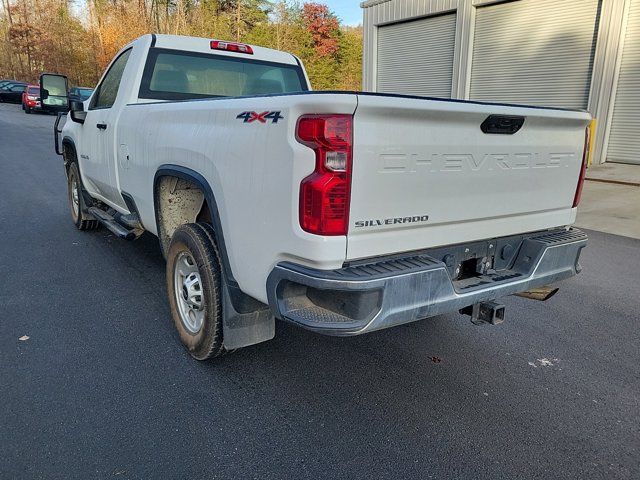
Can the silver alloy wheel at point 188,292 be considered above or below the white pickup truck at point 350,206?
below

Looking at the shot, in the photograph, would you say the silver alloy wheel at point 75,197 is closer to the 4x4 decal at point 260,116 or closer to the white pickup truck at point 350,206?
the white pickup truck at point 350,206

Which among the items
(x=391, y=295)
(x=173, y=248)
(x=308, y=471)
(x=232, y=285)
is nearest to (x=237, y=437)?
(x=308, y=471)

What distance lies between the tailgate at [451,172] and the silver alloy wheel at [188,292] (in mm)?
1303

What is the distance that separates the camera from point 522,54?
1427 centimetres

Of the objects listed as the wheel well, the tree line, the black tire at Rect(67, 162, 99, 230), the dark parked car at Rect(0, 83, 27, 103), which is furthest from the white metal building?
the dark parked car at Rect(0, 83, 27, 103)

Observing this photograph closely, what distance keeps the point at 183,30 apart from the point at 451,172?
1435 inches

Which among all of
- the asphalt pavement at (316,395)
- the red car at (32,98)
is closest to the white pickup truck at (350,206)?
the asphalt pavement at (316,395)

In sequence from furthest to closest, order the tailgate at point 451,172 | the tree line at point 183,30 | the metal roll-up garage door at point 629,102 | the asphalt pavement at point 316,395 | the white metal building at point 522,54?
the tree line at point 183,30, the white metal building at point 522,54, the metal roll-up garage door at point 629,102, the asphalt pavement at point 316,395, the tailgate at point 451,172

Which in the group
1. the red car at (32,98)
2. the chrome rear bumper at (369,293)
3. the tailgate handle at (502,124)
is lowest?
the chrome rear bumper at (369,293)

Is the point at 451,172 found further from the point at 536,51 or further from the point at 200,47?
the point at 536,51

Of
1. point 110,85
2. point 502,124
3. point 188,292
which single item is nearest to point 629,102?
point 502,124

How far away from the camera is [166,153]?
11.0 ft

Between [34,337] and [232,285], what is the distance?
1738 millimetres

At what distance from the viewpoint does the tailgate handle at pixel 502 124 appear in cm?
266
